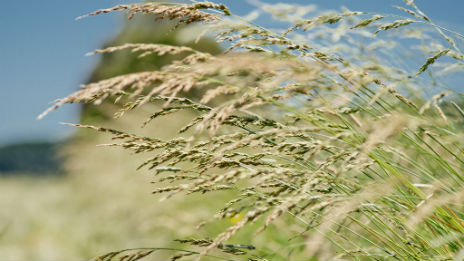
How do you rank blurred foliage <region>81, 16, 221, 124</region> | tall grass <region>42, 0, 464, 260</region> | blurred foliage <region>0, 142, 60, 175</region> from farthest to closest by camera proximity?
1. blurred foliage <region>0, 142, 60, 175</region>
2. blurred foliage <region>81, 16, 221, 124</region>
3. tall grass <region>42, 0, 464, 260</region>

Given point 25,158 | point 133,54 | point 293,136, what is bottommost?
point 25,158

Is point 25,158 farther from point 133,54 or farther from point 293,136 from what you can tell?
point 293,136

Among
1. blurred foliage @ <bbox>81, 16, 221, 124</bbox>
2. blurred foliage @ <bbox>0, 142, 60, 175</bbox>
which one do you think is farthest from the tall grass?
blurred foliage @ <bbox>0, 142, 60, 175</bbox>

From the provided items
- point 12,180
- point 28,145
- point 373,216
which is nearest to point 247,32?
point 373,216

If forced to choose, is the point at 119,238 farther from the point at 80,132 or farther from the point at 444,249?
the point at 80,132

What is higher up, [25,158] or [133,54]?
[133,54]

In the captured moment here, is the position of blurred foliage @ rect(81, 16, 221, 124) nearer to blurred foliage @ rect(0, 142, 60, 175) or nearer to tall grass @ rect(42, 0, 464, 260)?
blurred foliage @ rect(0, 142, 60, 175)

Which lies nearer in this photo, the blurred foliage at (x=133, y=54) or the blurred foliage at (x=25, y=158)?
the blurred foliage at (x=133, y=54)

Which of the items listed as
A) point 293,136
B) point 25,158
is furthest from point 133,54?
point 293,136

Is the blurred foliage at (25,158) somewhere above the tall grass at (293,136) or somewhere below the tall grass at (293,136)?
below

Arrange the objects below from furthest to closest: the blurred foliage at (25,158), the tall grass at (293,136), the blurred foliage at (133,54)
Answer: the blurred foliage at (25,158)
the blurred foliage at (133,54)
the tall grass at (293,136)

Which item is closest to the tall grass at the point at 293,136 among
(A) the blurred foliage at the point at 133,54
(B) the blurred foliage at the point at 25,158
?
(A) the blurred foliage at the point at 133,54

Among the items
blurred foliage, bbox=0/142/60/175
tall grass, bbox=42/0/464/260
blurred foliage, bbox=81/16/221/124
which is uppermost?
blurred foliage, bbox=81/16/221/124

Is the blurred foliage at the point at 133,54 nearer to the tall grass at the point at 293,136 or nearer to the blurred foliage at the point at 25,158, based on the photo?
the blurred foliage at the point at 25,158
